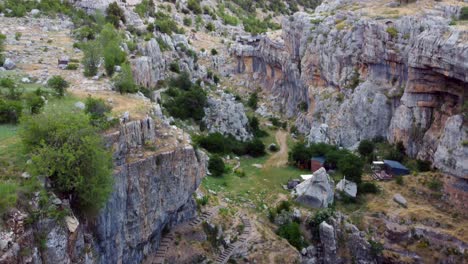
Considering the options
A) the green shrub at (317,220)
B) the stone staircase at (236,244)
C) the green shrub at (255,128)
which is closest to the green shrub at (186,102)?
the green shrub at (255,128)

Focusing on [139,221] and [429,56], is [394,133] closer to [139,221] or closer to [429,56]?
[429,56]

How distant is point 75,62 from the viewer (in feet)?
123

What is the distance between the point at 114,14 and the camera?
53.7 meters

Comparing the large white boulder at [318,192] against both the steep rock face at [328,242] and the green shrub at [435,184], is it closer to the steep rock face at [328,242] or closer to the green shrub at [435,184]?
the steep rock face at [328,242]

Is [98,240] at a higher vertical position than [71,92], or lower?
lower

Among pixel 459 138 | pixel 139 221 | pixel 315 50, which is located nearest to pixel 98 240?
pixel 139 221

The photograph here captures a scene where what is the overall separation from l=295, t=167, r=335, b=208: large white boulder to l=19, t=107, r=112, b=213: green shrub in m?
20.3

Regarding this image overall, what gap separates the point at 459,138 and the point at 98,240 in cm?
2699

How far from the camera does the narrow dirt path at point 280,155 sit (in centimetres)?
4716

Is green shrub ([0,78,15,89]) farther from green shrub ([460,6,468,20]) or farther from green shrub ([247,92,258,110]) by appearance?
green shrub ([460,6,468,20])

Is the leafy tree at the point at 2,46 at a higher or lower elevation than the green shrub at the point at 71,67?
higher

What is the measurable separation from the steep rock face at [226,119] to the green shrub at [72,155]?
27.7 meters

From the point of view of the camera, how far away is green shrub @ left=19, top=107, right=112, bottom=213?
2067 centimetres

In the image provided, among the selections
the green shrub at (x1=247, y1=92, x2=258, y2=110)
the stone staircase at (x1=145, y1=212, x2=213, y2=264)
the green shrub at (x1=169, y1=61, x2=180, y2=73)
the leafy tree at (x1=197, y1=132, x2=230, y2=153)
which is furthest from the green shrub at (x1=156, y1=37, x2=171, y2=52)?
the stone staircase at (x1=145, y1=212, x2=213, y2=264)
